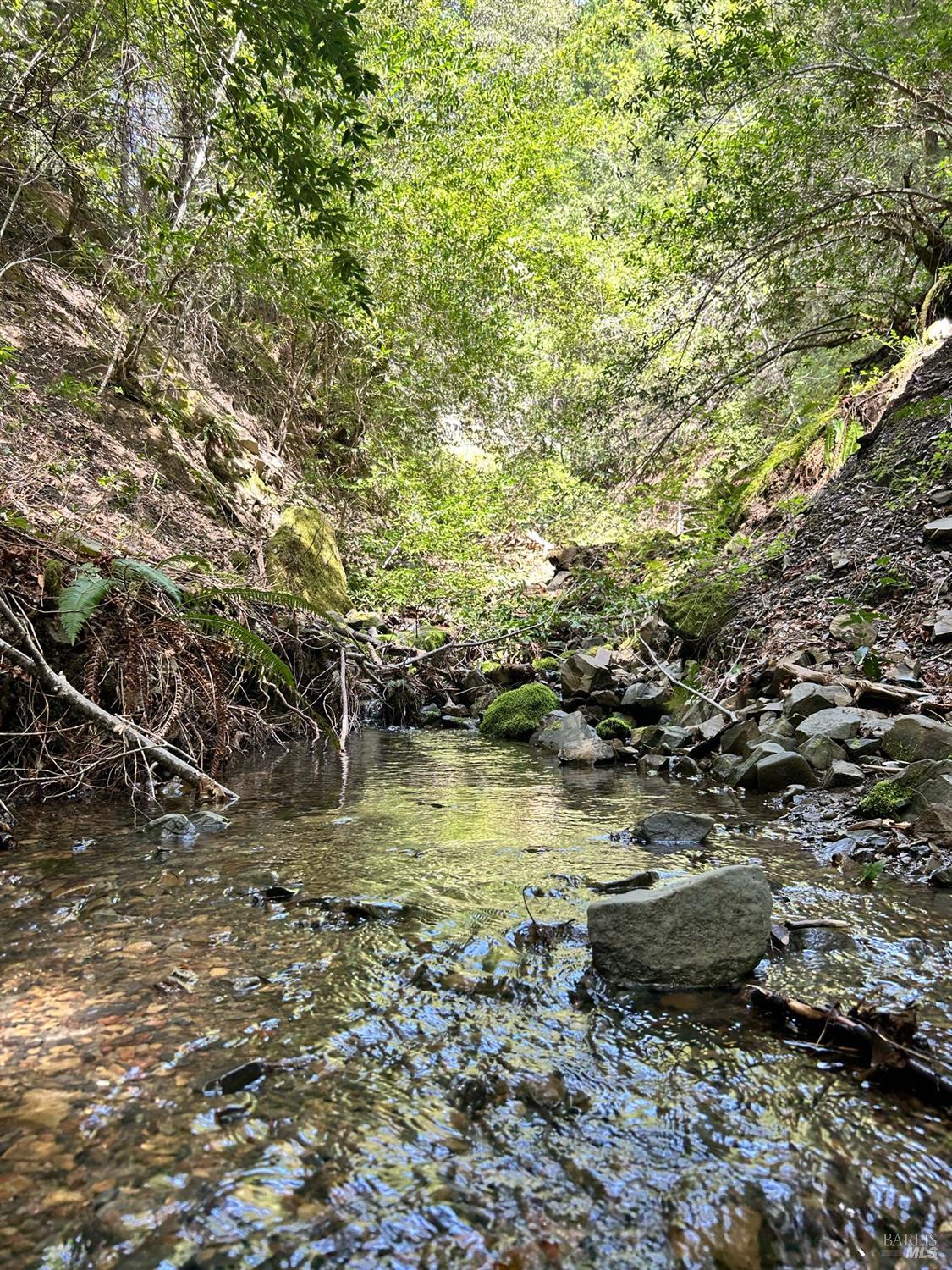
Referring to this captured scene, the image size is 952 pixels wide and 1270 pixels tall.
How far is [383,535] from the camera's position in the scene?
1305 cm

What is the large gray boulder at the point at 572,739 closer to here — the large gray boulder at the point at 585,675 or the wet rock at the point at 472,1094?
the large gray boulder at the point at 585,675

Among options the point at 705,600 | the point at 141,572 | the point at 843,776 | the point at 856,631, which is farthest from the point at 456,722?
the point at 141,572

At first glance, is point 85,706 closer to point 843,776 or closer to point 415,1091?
point 415,1091

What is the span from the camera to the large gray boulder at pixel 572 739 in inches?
252

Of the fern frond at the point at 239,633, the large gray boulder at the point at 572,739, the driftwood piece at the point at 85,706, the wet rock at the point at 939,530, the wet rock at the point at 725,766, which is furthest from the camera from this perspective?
the wet rock at the point at 939,530

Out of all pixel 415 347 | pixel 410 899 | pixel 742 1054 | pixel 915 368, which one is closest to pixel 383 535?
pixel 415 347

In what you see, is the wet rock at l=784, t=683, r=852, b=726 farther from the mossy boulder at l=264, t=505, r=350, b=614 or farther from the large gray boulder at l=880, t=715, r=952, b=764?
the mossy boulder at l=264, t=505, r=350, b=614

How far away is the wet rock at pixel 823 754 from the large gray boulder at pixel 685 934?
2996mm

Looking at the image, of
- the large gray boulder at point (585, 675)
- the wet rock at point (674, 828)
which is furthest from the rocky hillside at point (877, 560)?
the wet rock at point (674, 828)

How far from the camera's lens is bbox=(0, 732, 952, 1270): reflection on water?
1.22 m

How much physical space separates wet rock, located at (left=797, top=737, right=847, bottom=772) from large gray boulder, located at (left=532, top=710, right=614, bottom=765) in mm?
1907

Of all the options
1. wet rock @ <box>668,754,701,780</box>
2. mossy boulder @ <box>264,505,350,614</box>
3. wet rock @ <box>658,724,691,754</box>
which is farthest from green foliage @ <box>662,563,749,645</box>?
mossy boulder @ <box>264,505,350,614</box>

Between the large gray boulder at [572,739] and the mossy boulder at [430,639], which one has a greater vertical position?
the mossy boulder at [430,639]

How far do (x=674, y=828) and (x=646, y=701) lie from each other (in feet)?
13.1
